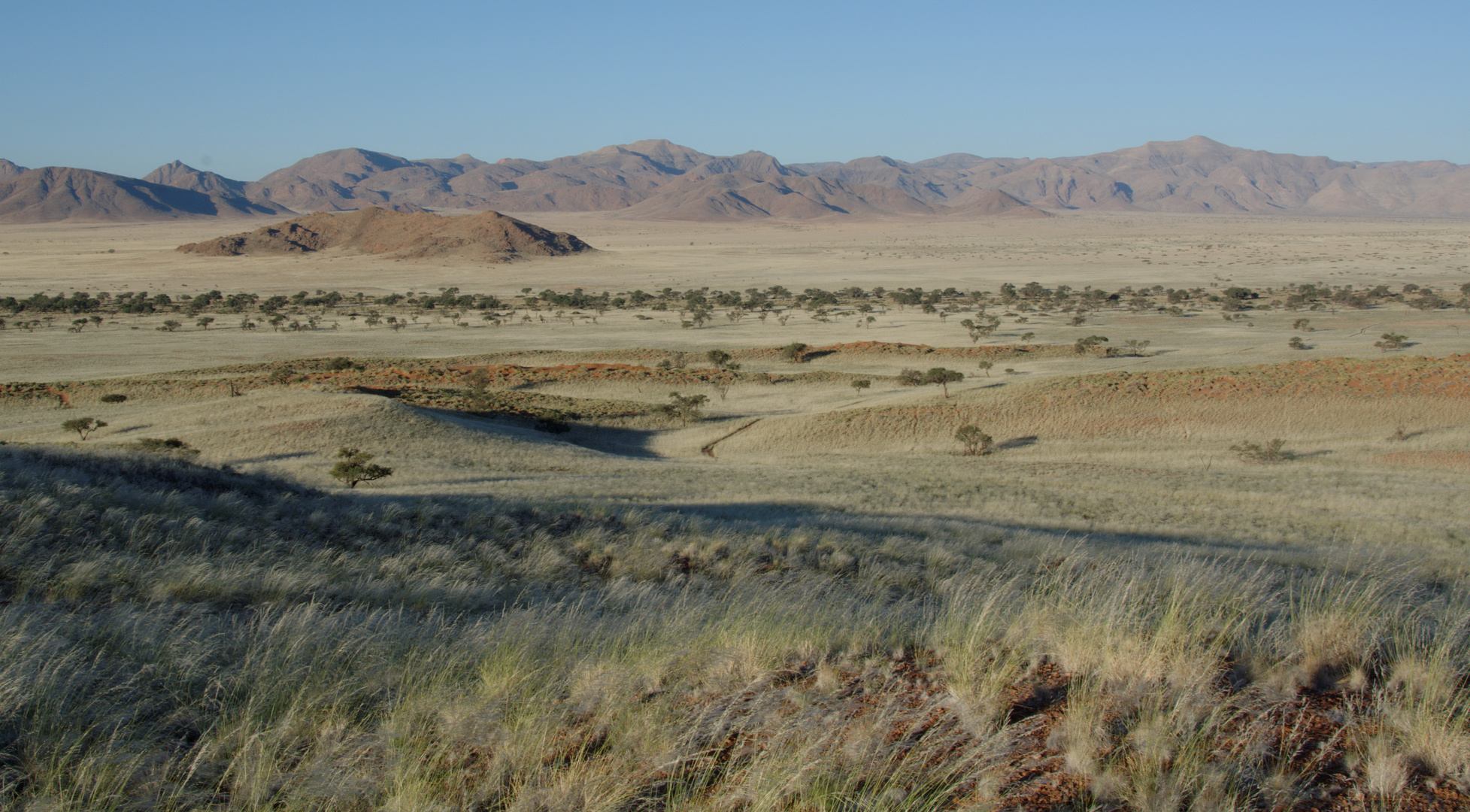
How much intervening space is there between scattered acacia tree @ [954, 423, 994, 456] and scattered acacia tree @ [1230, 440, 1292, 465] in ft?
25.7

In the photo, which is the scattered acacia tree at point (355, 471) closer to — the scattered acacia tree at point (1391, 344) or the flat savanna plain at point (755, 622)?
the flat savanna plain at point (755, 622)

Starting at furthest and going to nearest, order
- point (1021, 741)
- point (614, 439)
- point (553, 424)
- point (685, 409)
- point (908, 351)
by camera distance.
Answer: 1. point (908, 351)
2. point (685, 409)
3. point (614, 439)
4. point (553, 424)
5. point (1021, 741)

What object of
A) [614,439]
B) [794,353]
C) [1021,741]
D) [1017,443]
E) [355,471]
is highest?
[1021,741]

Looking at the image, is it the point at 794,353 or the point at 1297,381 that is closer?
the point at 1297,381

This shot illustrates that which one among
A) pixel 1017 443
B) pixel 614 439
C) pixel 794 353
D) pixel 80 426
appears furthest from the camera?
pixel 794 353

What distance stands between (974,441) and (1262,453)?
29.5 feet

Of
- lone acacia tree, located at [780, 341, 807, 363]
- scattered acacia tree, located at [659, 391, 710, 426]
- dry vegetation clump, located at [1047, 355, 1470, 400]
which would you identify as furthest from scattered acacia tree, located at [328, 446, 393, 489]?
lone acacia tree, located at [780, 341, 807, 363]

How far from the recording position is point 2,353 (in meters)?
53.6

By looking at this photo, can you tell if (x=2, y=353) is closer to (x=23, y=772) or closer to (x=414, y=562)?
(x=414, y=562)

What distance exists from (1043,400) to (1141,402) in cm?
361

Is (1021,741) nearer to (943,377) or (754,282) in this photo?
(943,377)

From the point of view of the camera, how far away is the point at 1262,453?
86.4ft

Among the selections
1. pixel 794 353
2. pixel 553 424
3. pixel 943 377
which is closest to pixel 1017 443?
pixel 943 377

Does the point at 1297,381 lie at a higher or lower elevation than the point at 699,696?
lower
